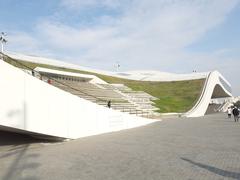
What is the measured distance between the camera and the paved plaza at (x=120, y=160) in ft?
22.6

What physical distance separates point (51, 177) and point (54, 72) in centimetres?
2806

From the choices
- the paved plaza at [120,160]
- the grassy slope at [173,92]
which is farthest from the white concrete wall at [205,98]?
the paved plaza at [120,160]

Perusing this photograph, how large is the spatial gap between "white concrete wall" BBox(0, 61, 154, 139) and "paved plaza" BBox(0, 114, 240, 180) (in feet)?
3.09

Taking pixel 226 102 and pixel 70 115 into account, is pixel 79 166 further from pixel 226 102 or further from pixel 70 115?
pixel 226 102

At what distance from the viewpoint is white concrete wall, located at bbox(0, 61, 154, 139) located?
10.2 m

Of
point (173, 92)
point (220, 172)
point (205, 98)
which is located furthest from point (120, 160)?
point (173, 92)

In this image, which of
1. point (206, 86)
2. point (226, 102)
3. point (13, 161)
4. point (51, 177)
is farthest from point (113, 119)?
point (226, 102)

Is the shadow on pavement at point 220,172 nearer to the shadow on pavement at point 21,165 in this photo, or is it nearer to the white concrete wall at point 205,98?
the shadow on pavement at point 21,165

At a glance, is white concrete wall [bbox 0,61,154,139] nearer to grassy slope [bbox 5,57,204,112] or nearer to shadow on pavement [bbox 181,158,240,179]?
shadow on pavement [bbox 181,158,240,179]

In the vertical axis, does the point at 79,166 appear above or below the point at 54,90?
below

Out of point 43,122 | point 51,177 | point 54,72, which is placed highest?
point 54,72

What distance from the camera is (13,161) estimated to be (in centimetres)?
893

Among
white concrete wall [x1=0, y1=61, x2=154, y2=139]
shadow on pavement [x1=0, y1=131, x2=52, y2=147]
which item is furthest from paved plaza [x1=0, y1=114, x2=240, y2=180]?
white concrete wall [x1=0, y1=61, x2=154, y2=139]

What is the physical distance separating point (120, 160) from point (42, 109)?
448cm
